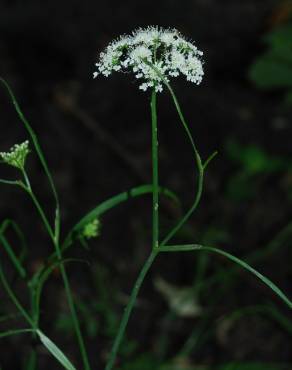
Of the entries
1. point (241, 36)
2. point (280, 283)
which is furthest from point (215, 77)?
point (280, 283)

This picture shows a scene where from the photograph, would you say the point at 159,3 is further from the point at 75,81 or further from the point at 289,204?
A: the point at 289,204

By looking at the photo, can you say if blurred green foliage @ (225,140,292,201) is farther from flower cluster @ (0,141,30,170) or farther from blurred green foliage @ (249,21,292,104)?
flower cluster @ (0,141,30,170)

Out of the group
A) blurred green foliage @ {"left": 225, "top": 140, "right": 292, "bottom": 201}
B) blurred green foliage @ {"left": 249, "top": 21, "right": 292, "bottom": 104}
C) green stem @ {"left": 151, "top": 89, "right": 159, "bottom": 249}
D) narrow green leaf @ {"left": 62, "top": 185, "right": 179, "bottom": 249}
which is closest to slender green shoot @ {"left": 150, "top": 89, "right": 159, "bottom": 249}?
green stem @ {"left": 151, "top": 89, "right": 159, "bottom": 249}

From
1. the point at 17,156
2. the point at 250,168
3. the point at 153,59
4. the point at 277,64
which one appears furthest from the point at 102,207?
the point at 277,64

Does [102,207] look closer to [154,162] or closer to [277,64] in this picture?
[154,162]

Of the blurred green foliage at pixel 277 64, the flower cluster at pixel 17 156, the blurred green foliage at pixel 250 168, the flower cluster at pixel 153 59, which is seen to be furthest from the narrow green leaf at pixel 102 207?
the blurred green foliage at pixel 277 64

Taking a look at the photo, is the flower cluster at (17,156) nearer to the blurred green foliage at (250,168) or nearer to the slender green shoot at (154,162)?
the slender green shoot at (154,162)

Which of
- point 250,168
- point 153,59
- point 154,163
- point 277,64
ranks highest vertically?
point 277,64

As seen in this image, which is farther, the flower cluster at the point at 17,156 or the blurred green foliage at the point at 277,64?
the blurred green foliage at the point at 277,64
